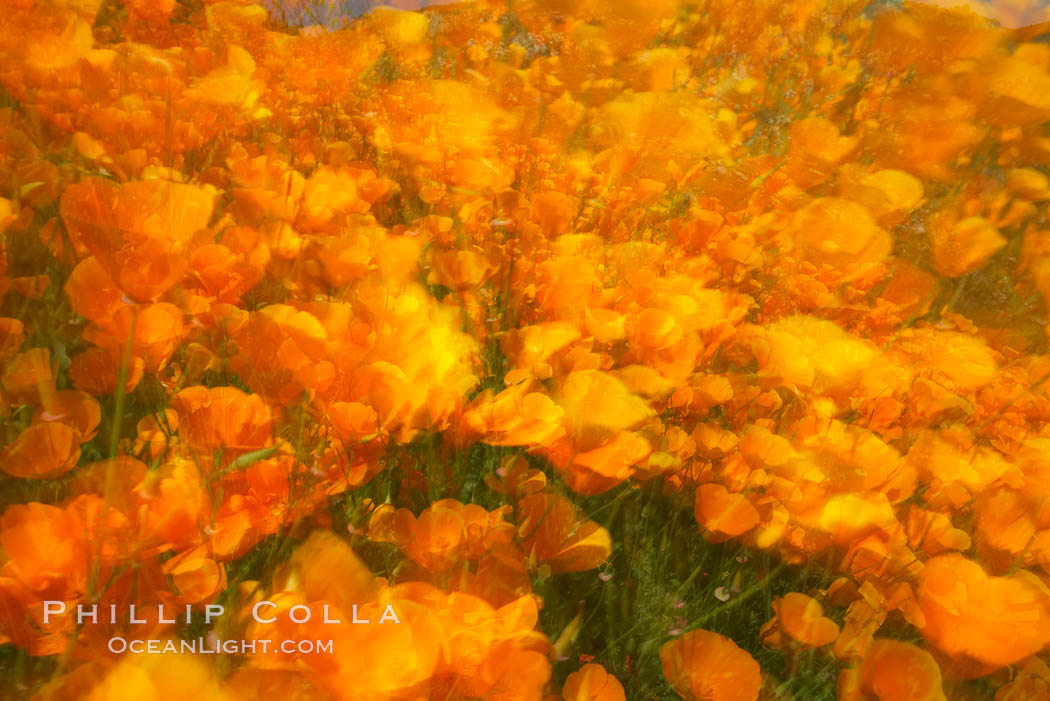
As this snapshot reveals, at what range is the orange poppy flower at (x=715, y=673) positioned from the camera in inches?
28.4

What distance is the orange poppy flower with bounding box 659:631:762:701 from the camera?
2.36ft

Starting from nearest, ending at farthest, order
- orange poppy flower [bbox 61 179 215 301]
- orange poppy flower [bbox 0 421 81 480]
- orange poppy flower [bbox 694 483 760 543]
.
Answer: orange poppy flower [bbox 0 421 81 480] → orange poppy flower [bbox 61 179 215 301] → orange poppy flower [bbox 694 483 760 543]

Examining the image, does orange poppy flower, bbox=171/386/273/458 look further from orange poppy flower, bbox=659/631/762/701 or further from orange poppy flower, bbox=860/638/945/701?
orange poppy flower, bbox=860/638/945/701

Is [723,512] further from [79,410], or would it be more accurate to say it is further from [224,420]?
[79,410]

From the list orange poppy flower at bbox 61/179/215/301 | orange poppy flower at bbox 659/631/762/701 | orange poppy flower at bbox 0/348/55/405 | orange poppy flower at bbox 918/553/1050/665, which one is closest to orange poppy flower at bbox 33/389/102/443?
orange poppy flower at bbox 0/348/55/405

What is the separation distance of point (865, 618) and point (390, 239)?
34.6 inches

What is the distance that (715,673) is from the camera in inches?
28.5

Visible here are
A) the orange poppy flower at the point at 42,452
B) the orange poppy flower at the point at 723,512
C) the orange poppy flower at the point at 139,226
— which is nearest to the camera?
the orange poppy flower at the point at 42,452

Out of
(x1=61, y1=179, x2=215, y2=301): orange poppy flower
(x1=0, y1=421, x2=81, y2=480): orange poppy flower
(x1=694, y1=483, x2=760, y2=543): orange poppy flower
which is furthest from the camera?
(x1=694, y1=483, x2=760, y2=543): orange poppy flower

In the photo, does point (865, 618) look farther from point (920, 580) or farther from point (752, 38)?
point (752, 38)

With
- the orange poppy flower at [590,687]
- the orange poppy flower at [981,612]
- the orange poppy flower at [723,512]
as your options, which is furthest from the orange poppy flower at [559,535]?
the orange poppy flower at [981,612]

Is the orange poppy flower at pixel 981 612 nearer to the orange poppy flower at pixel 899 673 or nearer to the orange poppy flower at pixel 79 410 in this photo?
the orange poppy flower at pixel 899 673

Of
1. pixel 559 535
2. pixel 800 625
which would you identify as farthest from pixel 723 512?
pixel 559 535

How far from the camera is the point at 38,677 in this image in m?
0.63
